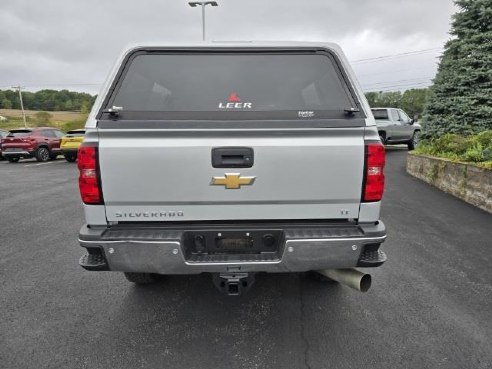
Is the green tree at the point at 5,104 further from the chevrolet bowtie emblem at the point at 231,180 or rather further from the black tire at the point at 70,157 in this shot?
the chevrolet bowtie emblem at the point at 231,180

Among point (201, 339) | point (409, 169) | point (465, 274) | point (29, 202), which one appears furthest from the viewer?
point (409, 169)

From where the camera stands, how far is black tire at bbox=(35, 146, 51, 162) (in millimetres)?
16386

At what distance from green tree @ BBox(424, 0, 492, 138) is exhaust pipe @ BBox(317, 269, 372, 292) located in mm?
8457

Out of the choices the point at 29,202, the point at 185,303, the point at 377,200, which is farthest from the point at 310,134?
the point at 29,202

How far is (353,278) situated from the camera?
7.77 ft

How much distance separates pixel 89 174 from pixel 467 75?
992cm

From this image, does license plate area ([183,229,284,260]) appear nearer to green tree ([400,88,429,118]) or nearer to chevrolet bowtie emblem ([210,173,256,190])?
chevrolet bowtie emblem ([210,173,256,190])

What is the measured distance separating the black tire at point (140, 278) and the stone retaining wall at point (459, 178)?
19.5 ft

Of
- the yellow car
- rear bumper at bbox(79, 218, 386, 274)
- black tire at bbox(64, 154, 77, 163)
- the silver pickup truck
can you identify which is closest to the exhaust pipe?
the silver pickup truck

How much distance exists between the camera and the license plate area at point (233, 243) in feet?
7.57

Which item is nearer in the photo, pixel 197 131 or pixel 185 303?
pixel 197 131

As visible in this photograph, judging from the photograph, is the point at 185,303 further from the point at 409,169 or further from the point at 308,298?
the point at 409,169

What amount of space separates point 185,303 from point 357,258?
5.55ft

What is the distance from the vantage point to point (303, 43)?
2.66m
